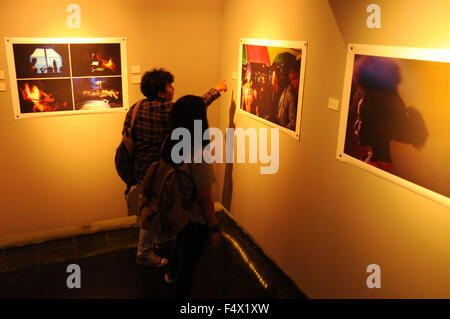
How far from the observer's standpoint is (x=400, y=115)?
6.11 ft

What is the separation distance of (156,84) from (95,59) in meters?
1.01

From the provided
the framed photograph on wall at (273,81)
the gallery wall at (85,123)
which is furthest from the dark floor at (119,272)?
the framed photograph on wall at (273,81)

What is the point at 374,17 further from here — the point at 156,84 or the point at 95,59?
Result: the point at 95,59

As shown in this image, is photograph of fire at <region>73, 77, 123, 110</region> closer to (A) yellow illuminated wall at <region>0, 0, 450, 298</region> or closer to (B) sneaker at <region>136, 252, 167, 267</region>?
(A) yellow illuminated wall at <region>0, 0, 450, 298</region>

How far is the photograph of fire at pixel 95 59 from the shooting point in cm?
334

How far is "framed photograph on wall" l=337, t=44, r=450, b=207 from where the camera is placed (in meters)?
1.68

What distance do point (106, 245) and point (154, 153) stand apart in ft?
4.31

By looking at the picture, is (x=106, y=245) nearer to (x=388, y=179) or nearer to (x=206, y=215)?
(x=206, y=215)

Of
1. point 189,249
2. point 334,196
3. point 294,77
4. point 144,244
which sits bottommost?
point 144,244

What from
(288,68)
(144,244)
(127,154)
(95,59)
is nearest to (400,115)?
(288,68)

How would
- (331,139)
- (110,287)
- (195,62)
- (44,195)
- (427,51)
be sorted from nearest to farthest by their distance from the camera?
(427,51) < (331,139) < (110,287) < (44,195) < (195,62)

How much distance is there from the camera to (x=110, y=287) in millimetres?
3000

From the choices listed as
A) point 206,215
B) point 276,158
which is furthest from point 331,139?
point 206,215

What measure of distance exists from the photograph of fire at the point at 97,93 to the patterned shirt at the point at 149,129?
0.85 metres
